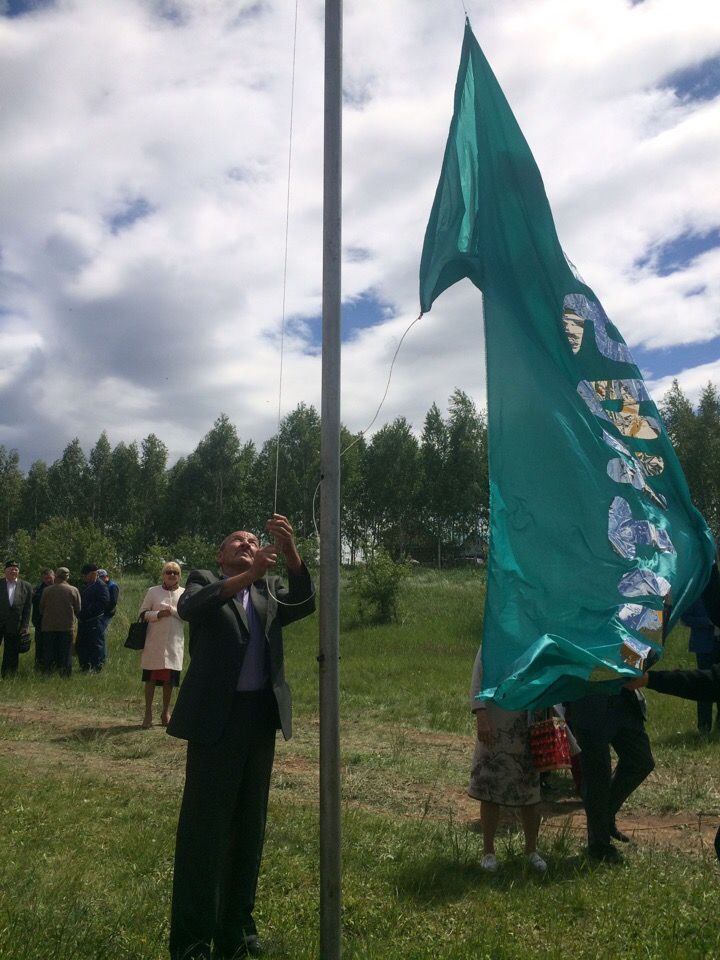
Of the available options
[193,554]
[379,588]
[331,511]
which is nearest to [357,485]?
[193,554]

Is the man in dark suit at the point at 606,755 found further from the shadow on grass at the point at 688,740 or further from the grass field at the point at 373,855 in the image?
the shadow on grass at the point at 688,740

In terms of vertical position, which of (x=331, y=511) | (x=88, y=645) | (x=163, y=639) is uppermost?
(x=331, y=511)

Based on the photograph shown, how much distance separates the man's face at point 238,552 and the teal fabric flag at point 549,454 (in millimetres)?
1316

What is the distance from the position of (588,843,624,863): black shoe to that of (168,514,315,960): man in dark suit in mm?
2649

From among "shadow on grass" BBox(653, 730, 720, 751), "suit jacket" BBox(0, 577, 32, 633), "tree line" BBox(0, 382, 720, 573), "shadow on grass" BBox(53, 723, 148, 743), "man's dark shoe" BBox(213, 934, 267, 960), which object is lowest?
"man's dark shoe" BBox(213, 934, 267, 960)

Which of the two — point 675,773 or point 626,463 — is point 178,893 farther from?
point 675,773

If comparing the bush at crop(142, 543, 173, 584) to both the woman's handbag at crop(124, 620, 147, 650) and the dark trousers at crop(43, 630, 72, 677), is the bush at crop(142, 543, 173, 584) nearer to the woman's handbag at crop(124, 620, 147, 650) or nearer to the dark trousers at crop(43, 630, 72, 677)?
the dark trousers at crop(43, 630, 72, 677)

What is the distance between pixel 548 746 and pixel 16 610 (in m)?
11.3

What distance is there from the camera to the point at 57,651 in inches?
582

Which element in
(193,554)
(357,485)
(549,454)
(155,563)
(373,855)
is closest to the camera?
(549,454)

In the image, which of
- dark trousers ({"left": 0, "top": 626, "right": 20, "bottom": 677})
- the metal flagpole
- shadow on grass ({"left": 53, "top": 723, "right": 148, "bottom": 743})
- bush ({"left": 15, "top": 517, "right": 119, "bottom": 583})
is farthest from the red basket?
bush ({"left": 15, "top": 517, "right": 119, "bottom": 583})

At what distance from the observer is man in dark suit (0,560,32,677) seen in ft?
46.8

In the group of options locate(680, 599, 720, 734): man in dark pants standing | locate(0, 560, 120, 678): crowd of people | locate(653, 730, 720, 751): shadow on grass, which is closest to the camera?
locate(653, 730, 720, 751): shadow on grass

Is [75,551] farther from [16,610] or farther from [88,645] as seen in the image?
[16,610]
